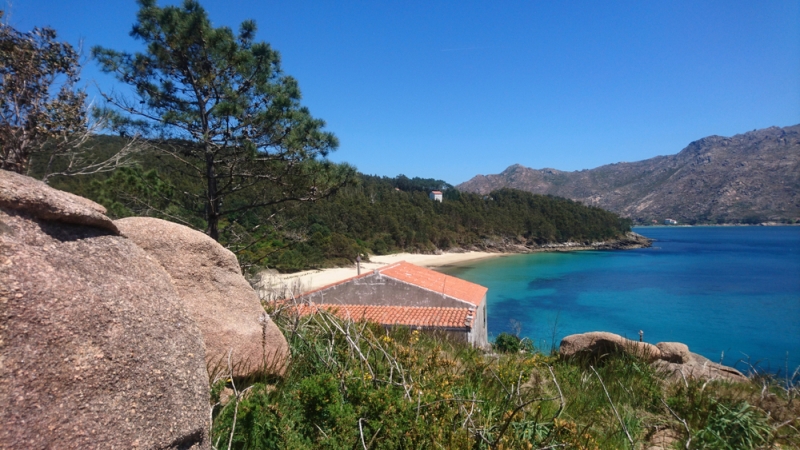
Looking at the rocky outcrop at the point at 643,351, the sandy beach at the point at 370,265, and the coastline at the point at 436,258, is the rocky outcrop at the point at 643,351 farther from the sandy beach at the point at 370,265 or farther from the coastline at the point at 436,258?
the sandy beach at the point at 370,265

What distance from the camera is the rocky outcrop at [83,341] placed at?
1.71 meters

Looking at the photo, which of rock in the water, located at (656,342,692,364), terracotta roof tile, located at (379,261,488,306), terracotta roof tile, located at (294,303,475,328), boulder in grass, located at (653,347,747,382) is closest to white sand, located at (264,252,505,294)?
terracotta roof tile, located at (379,261,488,306)

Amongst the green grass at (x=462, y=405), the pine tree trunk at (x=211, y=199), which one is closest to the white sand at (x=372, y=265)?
the pine tree trunk at (x=211, y=199)

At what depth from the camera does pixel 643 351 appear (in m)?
6.29

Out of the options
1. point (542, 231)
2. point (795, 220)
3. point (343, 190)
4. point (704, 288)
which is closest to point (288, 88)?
point (343, 190)

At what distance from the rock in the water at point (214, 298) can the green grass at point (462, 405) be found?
22cm

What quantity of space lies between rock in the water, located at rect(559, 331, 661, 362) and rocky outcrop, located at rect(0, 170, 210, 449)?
19.3ft

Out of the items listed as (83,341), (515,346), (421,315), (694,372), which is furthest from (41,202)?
(421,315)

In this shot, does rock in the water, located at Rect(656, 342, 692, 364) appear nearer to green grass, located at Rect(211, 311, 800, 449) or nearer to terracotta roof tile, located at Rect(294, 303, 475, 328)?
green grass, located at Rect(211, 311, 800, 449)

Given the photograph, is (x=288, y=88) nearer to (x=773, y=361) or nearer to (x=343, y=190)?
(x=343, y=190)

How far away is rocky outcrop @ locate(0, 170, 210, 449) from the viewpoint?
5.63 ft

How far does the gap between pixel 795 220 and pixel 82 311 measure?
207 metres

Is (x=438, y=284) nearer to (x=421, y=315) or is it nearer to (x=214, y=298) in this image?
(x=421, y=315)

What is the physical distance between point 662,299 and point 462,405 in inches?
1935
